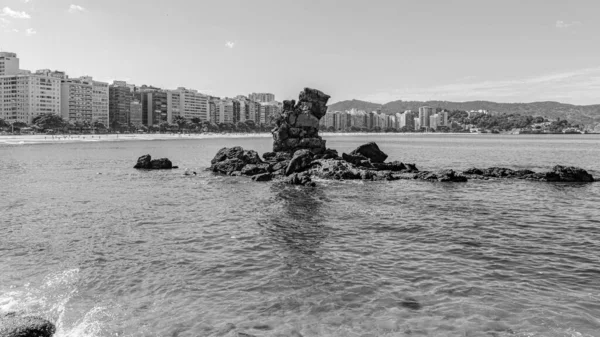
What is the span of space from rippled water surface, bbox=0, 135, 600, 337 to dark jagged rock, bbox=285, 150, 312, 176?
15846 millimetres

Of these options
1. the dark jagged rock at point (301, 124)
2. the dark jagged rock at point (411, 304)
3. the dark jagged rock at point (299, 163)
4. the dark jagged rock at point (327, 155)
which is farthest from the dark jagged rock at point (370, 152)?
the dark jagged rock at point (411, 304)

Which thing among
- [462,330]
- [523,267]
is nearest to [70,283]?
[462,330]

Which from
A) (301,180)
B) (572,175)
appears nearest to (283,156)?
(301,180)

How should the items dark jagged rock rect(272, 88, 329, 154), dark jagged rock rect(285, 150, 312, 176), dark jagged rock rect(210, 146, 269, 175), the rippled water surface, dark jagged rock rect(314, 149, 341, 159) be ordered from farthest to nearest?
dark jagged rock rect(272, 88, 329, 154)
dark jagged rock rect(314, 149, 341, 159)
dark jagged rock rect(210, 146, 269, 175)
dark jagged rock rect(285, 150, 312, 176)
the rippled water surface

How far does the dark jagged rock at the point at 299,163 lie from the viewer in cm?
4928

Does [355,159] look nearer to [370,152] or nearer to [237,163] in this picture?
[370,152]

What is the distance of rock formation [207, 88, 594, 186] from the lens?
45.9 m

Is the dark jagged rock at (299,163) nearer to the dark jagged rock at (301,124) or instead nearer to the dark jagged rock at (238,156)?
the dark jagged rock at (238,156)

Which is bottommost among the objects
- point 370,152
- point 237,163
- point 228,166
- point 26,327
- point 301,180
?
point 26,327

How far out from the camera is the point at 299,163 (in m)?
49.8

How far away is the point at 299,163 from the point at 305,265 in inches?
1308

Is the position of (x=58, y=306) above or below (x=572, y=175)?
below

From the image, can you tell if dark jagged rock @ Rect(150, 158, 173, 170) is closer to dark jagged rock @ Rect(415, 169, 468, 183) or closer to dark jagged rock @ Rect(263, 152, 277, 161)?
dark jagged rock @ Rect(263, 152, 277, 161)

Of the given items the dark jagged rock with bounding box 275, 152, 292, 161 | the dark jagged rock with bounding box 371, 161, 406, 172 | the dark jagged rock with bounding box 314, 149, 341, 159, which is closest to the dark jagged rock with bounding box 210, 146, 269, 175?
the dark jagged rock with bounding box 275, 152, 292, 161
